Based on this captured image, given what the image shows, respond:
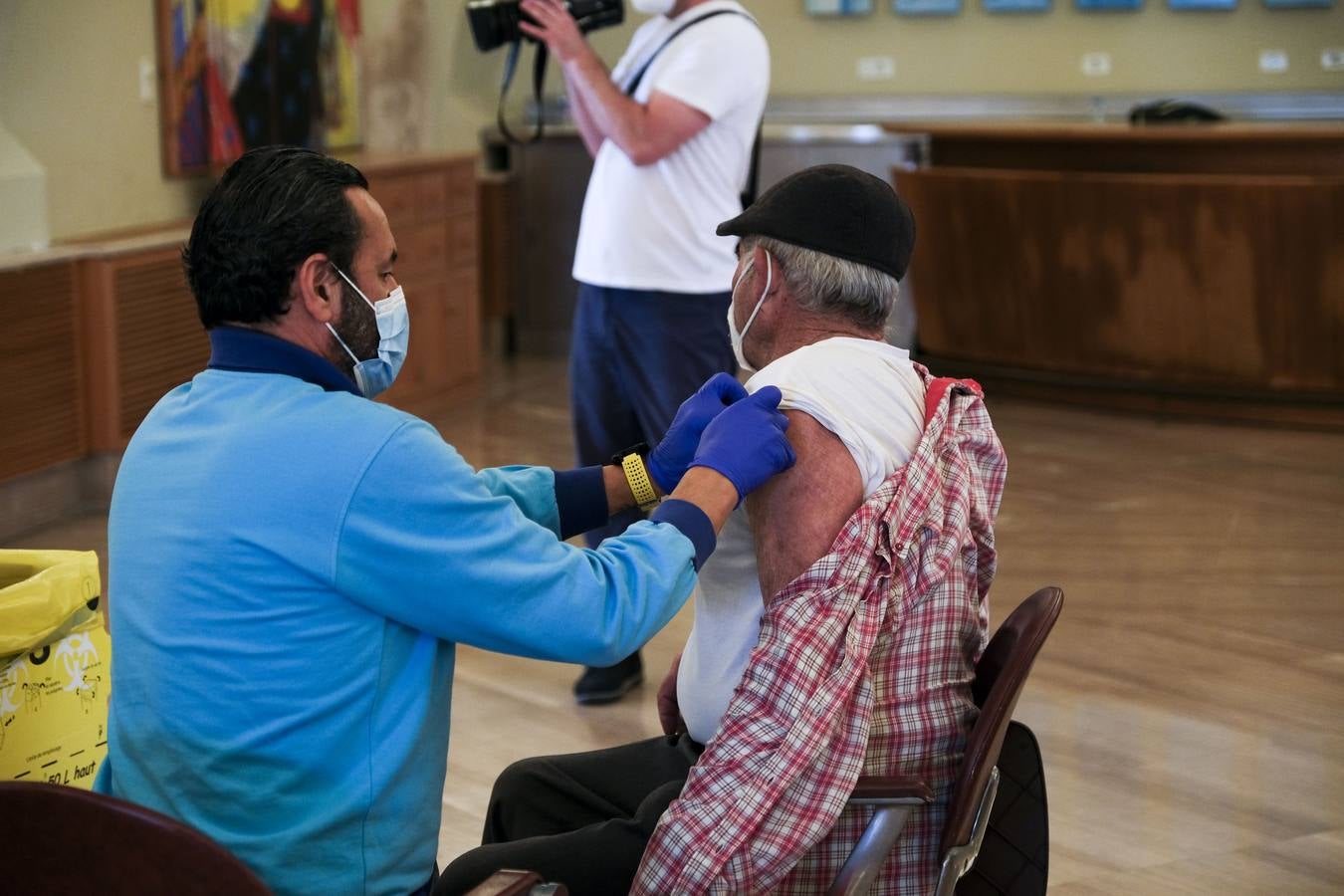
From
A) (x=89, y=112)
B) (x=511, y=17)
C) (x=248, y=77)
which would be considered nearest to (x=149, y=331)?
(x=89, y=112)

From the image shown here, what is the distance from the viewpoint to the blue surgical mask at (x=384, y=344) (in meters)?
1.50

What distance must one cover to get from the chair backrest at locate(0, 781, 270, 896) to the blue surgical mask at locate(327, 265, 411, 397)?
20.8 inches

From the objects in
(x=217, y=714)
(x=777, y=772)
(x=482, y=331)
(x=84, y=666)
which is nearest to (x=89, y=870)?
(x=217, y=714)

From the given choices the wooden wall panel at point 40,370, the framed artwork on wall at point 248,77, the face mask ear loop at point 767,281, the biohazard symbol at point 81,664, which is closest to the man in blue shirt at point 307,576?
the face mask ear loop at point 767,281

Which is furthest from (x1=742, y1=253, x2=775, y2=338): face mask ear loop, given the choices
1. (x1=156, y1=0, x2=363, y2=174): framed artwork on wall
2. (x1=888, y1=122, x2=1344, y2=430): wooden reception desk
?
(x1=888, y1=122, x2=1344, y2=430): wooden reception desk

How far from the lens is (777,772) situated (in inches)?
63.4

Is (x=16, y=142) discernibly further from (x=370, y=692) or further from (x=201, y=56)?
(x=370, y=692)

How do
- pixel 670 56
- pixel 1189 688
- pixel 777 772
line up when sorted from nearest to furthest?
pixel 777 772, pixel 670 56, pixel 1189 688

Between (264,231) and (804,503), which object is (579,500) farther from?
(264,231)

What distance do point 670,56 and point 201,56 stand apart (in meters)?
3.28

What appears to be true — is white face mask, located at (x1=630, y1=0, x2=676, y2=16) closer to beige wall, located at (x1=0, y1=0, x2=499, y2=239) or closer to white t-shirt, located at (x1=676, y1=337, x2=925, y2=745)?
white t-shirt, located at (x1=676, y1=337, x2=925, y2=745)

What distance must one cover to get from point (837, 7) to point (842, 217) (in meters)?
7.87

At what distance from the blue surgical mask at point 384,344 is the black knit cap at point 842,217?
506 millimetres

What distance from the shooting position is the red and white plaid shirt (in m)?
1.61
